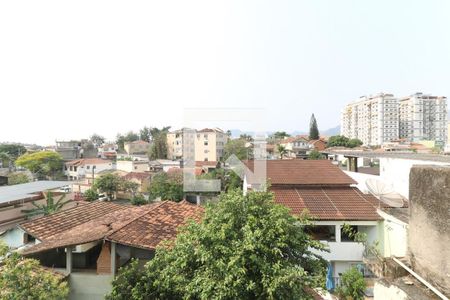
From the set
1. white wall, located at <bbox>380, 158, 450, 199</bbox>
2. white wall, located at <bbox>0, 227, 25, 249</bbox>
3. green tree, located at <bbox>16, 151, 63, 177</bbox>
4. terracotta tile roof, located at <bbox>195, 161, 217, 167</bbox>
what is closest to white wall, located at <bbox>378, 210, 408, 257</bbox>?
white wall, located at <bbox>380, 158, 450, 199</bbox>

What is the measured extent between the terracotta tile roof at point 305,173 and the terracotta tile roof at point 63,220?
7157 mm

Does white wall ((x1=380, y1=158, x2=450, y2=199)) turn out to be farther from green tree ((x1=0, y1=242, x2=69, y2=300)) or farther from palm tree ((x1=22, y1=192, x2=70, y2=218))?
palm tree ((x1=22, y1=192, x2=70, y2=218))

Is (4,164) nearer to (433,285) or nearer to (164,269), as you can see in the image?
(164,269)

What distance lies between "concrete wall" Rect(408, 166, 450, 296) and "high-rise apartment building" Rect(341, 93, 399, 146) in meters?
90.4

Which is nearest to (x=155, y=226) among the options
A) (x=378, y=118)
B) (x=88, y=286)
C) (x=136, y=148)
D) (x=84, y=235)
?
(x=84, y=235)

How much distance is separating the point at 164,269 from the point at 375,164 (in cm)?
2427

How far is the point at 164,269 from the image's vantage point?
5.54 meters

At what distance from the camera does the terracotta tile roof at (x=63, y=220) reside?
898cm

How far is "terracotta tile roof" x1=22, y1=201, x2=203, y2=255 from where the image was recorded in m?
7.43

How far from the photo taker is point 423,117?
273 feet

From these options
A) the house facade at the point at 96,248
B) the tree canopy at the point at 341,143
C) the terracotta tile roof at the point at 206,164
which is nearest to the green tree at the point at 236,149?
the terracotta tile roof at the point at 206,164

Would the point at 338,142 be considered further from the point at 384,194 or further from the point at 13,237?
the point at 13,237

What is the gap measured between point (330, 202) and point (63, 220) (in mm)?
10029

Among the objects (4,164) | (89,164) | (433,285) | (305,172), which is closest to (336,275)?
(305,172)
